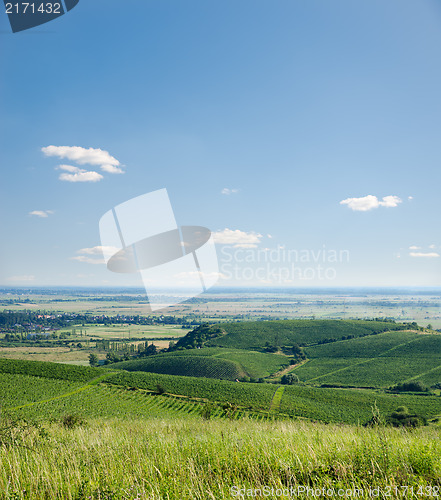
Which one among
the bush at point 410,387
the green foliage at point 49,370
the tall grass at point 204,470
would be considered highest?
the tall grass at point 204,470

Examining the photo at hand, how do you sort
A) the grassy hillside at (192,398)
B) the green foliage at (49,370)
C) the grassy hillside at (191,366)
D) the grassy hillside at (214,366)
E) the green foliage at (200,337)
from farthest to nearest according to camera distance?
the green foliage at (200,337), the grassy hillside at (214,366), the grassy hillside at (191,366), the green foliage at (49,370), the grassy hillside at (192,398)

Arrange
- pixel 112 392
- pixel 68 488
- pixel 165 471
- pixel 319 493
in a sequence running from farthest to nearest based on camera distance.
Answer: pixel 112 392 → pixel 165 471 → pixel 68 488 → pixel 319 493

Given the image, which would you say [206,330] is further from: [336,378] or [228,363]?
[336,378]

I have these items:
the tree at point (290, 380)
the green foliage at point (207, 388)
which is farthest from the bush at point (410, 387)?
the green foliage at point (207, 388)

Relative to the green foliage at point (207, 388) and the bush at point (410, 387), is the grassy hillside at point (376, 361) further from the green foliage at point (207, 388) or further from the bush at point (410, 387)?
the green foliage at point (207, 388)

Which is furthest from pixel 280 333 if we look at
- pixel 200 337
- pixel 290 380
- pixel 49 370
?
pixel 49 370

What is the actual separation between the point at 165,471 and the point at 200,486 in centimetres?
58

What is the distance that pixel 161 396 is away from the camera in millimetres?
61281

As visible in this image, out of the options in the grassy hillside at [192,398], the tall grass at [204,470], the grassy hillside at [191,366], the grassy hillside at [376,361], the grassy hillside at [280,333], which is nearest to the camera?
the tall grass at [204,470]

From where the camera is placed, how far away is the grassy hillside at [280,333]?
5172 inches

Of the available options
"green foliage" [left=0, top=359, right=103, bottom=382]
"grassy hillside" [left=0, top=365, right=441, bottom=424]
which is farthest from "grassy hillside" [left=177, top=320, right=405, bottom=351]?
"green foliage" [left=0, top=359, right=103, bottom=382]

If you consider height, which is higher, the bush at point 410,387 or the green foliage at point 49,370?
the green foliage at point 49,370

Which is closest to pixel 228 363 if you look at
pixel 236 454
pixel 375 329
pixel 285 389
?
pixel 285 389

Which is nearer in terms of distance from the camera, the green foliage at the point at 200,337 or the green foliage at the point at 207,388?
the green foliage at the point at 207,388
